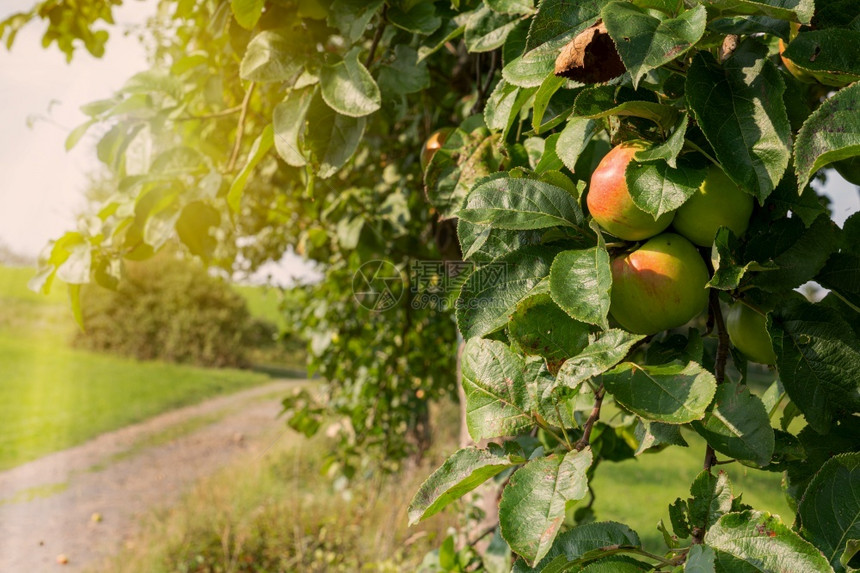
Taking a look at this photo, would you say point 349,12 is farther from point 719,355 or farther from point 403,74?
point 719,355

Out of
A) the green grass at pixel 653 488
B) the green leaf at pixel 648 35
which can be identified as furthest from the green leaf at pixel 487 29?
the green grass at pixel 653 488

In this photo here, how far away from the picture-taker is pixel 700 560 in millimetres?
345

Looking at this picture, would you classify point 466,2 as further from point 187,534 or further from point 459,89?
point 187,534

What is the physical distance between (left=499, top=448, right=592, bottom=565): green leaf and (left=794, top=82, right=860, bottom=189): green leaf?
0.22m

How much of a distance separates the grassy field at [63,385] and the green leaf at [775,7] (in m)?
7.28

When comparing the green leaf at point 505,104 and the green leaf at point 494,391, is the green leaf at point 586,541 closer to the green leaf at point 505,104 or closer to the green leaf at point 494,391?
the green leaf at point 494,391

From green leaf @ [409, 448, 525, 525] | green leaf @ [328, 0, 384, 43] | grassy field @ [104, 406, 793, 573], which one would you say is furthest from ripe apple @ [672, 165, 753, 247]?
grassy field @ [104, 406, 793, 573]

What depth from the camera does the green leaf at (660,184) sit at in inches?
15.7

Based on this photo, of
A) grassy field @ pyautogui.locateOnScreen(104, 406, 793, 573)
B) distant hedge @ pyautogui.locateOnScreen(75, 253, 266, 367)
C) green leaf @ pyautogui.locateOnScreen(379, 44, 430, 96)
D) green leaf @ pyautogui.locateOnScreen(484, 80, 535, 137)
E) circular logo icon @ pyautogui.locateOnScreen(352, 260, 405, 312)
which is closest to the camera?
A: green leaf @ pyautogui.locateOnScreen(484, 80, 535, 137)

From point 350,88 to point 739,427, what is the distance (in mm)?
544

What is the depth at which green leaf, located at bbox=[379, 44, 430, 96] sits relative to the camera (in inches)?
32.2

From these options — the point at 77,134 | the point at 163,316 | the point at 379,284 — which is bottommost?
the point at 163,316

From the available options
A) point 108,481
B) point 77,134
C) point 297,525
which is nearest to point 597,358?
point 77,134

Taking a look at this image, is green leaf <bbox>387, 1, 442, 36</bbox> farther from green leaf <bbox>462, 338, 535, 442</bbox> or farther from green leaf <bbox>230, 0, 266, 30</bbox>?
green leaf <bbox>462, 338, 535, 442</bbox>
